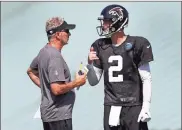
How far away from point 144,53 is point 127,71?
0.64 ft

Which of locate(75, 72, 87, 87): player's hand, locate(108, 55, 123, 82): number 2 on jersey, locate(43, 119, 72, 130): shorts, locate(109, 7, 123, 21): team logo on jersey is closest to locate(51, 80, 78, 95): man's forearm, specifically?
locate(75, 72, 87, 87): player's hand

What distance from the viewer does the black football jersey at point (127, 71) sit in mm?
4988

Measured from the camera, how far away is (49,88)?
4.93 m

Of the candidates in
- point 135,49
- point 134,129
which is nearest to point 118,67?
point 135,49

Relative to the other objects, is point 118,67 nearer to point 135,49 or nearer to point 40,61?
point 135,49

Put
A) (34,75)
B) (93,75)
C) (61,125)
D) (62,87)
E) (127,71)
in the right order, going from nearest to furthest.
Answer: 1. (62,87)
2. (61,125)
3. (127,71)
4. (93,75)
5. (34,75)

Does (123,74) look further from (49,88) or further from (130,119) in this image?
(49,88)

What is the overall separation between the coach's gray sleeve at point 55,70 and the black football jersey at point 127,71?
430 mm

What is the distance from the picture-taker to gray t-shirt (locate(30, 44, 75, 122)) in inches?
190

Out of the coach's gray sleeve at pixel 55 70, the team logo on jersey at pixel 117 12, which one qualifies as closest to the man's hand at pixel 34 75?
the coach's gray sleeve at pixel 55 70

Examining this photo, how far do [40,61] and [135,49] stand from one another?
0.75 metres

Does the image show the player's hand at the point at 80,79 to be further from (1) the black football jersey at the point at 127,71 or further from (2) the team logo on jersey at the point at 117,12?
(2) the team logo on jersey at the point at 117,12

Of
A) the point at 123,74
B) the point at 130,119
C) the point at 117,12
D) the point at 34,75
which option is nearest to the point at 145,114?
the point at 130,119

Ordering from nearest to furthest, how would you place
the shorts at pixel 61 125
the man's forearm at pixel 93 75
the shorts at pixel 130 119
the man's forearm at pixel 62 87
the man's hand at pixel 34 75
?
1. the man's forearm at pixel 62 87
2. the shorts at pixel 61 125
3. the shorts at pixel 130 119
4. the man's forearm at pixel 93 75
5. the man's hand at pixel 34 75
